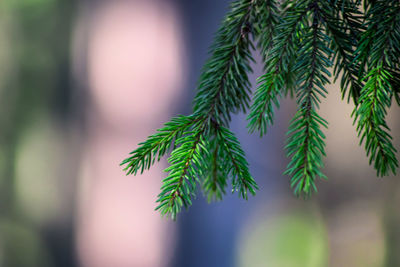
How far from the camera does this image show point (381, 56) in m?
0.36

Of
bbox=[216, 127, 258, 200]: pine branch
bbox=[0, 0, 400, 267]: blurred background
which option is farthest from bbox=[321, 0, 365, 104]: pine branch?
bbox=[0, 0, 400, 267]: blurred background

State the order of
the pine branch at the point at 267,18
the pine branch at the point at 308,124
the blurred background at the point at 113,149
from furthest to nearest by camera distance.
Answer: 1. the blurred background at the point at 113,149
2. the pine branch at the point at 267,18
3. the pine branch at the point at 308,124

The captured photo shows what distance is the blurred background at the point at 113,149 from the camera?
1808mm

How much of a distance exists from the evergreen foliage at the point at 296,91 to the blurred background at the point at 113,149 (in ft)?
4.54

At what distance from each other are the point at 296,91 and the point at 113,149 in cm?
152

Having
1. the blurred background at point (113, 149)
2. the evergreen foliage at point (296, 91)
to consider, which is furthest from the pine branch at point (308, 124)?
the blurred background at point (113, 149)

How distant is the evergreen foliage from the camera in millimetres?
353

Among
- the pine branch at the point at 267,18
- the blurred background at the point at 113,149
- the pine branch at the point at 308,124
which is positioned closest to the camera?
the pine branch at the point at 308,124

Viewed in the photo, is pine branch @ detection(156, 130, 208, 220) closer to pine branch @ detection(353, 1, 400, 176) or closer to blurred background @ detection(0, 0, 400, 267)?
pine branch @ detection(353, 1, 400, 176)

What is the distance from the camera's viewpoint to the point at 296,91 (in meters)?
0.39

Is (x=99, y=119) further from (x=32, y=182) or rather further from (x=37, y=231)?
(x=37, y=231)

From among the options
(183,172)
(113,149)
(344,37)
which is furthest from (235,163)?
(113,149)

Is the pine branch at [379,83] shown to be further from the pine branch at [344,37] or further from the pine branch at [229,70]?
the pine branch at [229,70]

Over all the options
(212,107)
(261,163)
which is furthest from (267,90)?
(261,163)
